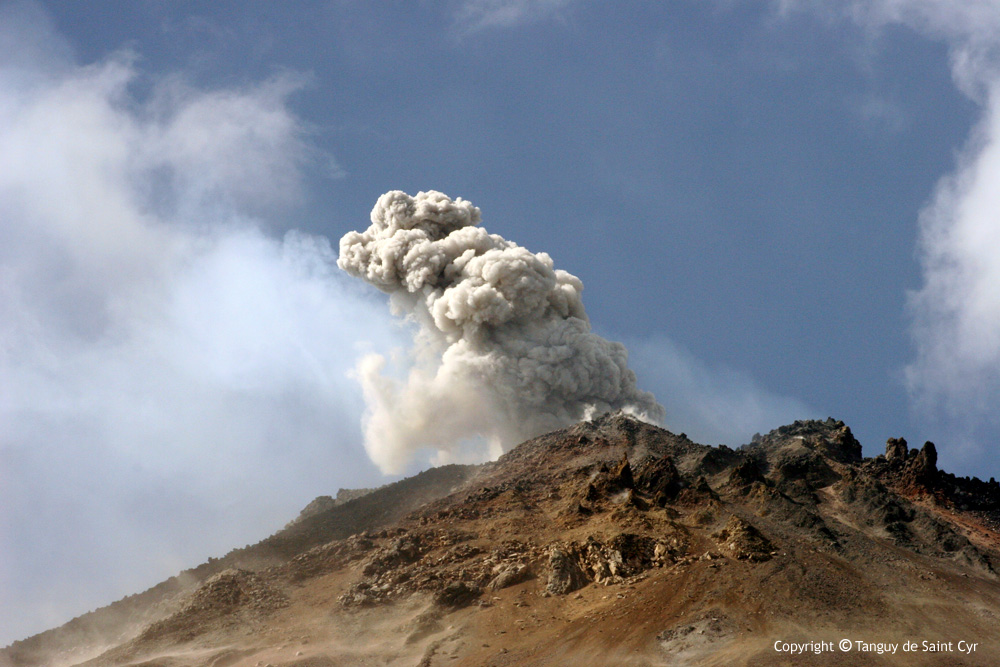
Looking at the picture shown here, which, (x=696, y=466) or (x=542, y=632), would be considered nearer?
(x=542, y=632)

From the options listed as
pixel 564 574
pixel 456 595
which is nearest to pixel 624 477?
pixel 564 574

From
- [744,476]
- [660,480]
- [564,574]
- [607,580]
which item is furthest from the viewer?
[744,476]

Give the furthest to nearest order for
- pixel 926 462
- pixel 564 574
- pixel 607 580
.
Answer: pixel 926 462, pixel 564 574, pixel 607 580

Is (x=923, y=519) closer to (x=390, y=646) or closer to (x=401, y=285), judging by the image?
(x=390, y=646)

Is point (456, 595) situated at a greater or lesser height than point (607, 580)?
greater

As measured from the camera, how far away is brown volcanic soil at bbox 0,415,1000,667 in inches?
1179

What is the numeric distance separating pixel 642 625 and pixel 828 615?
713 centimetres

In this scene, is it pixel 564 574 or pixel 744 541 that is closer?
pixel 564 574

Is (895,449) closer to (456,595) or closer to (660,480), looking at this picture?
(660,480)

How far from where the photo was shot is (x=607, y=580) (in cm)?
3472

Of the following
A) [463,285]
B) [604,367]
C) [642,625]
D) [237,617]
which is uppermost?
[463,285]

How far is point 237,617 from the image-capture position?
3484 centimetres

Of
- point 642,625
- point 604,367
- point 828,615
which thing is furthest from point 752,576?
point 604,367

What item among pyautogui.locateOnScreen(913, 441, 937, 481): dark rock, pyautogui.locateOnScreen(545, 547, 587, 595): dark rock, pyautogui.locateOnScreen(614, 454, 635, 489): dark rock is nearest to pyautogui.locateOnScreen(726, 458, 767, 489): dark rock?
pyautogui.locateOnScreen(614, 454, 635, 489): dark rock
